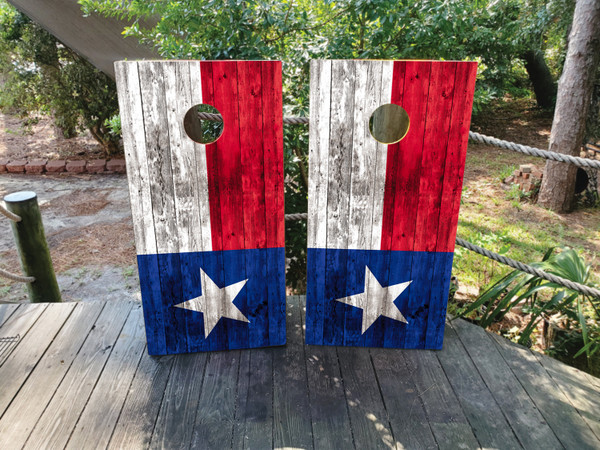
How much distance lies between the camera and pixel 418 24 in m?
3.11

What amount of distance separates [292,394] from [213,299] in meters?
0.57

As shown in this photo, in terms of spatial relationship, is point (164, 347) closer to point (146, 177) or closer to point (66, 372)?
point (66, 372)

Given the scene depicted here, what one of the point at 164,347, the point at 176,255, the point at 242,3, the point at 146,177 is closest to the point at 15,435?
the point at 164,347

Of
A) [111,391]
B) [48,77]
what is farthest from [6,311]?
[48,77]

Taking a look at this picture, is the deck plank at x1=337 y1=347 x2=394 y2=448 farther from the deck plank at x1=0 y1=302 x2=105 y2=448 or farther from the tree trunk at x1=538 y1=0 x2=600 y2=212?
the tree trunk at x1=538 y1=0 x2=600 y2=212

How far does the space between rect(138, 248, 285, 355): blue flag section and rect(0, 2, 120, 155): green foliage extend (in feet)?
22.5

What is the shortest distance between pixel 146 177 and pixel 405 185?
3.71 feet

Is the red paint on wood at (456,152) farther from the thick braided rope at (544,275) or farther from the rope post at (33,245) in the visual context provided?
the rope post at (33,245)

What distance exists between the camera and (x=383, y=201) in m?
2.22

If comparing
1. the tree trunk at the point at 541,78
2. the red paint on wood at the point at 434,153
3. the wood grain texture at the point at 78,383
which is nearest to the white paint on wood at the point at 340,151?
the red paint on wood at the point at 434,153

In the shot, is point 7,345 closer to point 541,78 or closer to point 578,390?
point 578,390

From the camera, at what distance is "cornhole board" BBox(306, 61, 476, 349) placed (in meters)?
2.05

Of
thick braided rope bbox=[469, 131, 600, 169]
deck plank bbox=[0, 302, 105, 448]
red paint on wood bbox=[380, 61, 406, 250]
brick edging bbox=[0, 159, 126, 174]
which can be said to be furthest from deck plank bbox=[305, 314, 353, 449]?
brick edging bbox=[0, 159, 126, 174]

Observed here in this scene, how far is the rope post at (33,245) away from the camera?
2.90 metres
